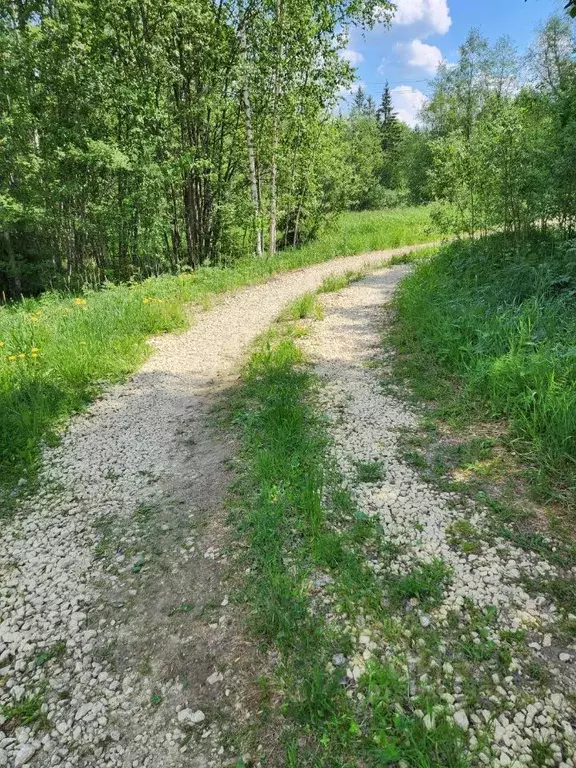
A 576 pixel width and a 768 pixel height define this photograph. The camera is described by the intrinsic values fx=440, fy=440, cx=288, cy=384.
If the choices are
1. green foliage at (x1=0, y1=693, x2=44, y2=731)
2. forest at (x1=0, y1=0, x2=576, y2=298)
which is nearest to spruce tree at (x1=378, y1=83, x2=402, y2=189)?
forest at (x1=0, y1=0, x2=576, y2=298)

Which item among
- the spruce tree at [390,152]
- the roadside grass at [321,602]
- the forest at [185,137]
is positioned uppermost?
the spruce tree at [390,152]

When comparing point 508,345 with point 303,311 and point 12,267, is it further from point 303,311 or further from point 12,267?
point 12,267

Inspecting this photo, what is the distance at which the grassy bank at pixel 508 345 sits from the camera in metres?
3.94

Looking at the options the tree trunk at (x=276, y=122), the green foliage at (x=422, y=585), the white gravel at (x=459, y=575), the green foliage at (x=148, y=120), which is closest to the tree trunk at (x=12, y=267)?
the green foliage at (x=148, y=120)

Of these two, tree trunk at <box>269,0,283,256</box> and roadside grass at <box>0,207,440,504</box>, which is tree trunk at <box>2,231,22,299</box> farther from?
tree trunk at <box>269,0,283,256</box>

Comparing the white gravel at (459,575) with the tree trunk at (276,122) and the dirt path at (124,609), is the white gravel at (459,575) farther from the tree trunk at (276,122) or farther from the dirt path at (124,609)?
the tree trunk at (276,122)

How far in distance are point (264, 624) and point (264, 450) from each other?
1839 millimetres

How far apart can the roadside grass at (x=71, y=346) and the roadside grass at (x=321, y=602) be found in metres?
2.44

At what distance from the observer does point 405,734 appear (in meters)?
2.06

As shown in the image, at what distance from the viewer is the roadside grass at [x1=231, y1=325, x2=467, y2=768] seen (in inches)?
81.7

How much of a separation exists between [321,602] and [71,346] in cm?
565

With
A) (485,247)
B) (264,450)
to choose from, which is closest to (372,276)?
(485,247)

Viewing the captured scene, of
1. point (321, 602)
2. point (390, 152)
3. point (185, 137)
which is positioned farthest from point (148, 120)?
point (390, 152)

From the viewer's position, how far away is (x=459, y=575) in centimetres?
296
